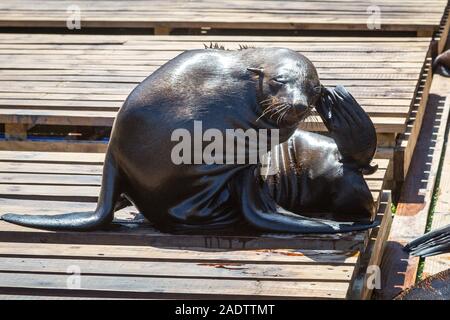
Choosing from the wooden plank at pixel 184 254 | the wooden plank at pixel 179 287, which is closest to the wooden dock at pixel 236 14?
the wooden plank at pixel 184 254

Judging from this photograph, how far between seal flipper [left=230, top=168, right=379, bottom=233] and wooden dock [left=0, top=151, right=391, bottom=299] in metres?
0.03

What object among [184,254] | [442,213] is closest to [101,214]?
[184,254]

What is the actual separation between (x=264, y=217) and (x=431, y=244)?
0.91 metres

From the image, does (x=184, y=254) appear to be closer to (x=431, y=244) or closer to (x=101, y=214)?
(x=101, y=214)

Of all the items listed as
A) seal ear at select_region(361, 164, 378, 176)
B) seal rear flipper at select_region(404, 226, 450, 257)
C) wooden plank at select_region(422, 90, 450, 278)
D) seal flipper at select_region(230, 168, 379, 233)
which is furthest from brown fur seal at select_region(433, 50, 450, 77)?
seal flipper at select_region(230, 168, 379, 233)

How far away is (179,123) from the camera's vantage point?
5.06 m

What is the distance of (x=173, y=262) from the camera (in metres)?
4.93

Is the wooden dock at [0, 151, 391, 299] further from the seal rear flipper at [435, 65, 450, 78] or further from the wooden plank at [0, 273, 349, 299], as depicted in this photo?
the seal rear flipper at [435, 65, 450, 78]

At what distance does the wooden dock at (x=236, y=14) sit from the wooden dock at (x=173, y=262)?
381cm

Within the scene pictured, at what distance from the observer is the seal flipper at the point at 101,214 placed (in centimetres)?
521

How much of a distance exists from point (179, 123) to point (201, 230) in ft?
1.56

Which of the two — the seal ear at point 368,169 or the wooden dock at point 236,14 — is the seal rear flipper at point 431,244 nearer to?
the seal ear at point 368,169
